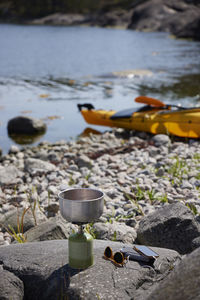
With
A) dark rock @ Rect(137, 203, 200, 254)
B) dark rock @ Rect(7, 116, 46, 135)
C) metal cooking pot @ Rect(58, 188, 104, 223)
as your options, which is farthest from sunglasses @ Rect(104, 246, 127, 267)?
dark rock @ Rect(7, 116, 46, 135)

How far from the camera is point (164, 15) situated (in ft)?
235

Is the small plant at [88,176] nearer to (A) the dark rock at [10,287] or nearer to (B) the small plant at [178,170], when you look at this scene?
(B) the small plant at [178,170]

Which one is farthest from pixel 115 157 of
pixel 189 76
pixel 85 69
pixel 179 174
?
pixel 85 69

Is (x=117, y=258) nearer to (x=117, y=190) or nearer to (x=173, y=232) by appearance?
(x=173, y=232)

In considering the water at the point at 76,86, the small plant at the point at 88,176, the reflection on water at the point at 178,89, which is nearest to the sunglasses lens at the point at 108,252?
the small plant at the point at 88,176

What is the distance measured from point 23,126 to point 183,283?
898 centimetres

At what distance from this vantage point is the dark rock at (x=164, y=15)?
63.1 meters

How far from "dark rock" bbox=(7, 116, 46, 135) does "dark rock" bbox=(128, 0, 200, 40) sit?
54.4 meters

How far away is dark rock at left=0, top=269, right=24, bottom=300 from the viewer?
2.55 meters

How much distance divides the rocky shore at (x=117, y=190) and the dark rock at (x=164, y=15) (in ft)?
186

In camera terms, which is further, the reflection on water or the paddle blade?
the reflection on water

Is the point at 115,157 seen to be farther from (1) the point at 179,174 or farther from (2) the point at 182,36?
(2) the point at 182,36

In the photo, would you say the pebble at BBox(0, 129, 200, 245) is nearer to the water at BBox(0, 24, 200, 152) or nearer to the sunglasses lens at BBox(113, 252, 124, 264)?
the sunglasses lens at BBox(113, 252, 124, 264)

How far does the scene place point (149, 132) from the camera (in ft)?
30.4
